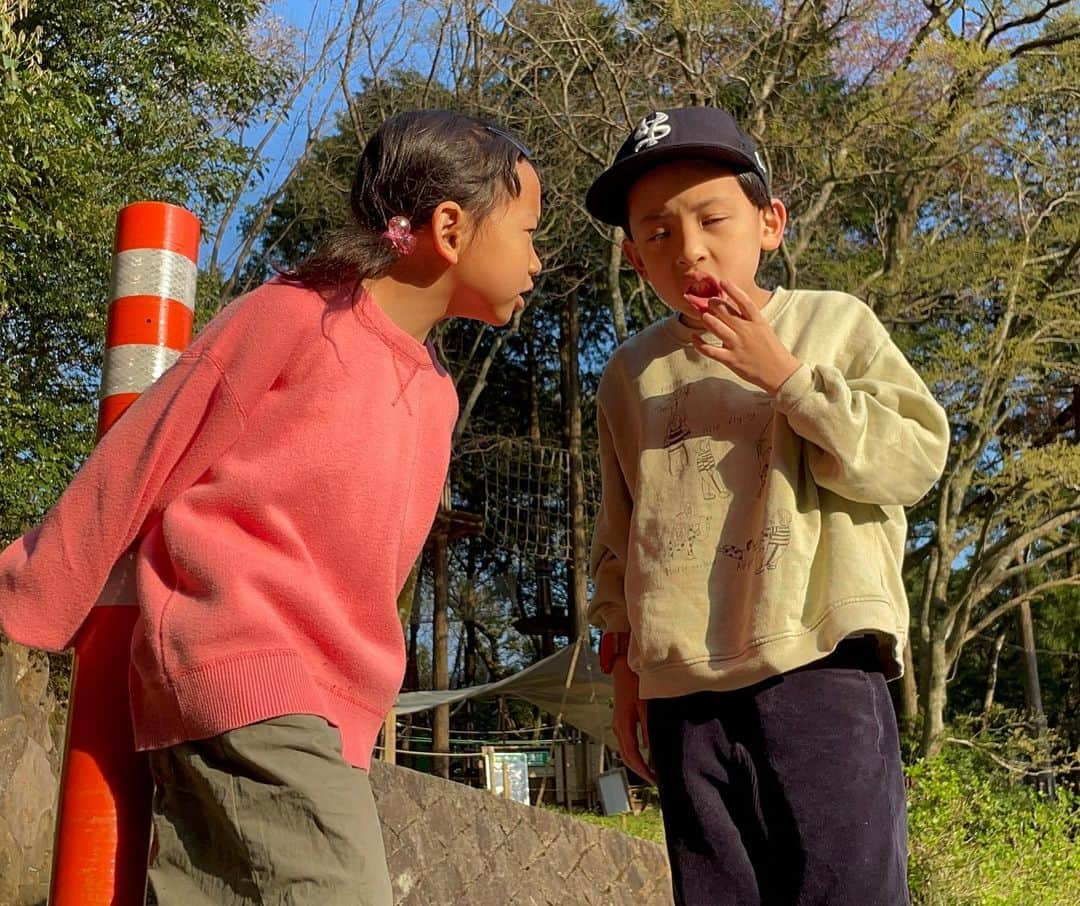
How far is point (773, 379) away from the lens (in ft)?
4.76

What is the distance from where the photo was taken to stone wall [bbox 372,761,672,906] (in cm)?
319

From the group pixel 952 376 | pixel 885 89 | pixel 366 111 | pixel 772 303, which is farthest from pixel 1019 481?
pixel 772 303

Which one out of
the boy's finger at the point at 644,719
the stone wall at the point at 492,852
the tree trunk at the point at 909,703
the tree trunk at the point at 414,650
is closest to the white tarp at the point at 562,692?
the tree trunk at the point at 909,703

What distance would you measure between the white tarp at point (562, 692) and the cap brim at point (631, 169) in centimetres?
1021

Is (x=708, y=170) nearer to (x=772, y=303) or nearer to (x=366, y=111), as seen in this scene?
(x=772, y=303)

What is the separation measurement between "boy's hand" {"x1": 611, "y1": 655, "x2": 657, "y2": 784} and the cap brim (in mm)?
678

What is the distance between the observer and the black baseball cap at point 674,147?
5.28 ft

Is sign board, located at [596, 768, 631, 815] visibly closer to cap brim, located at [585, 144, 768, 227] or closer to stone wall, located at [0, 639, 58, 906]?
stone wall, located at [0, 639, 58, 906]

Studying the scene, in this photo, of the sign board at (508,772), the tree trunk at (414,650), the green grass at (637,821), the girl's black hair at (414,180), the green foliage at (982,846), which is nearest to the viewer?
the girl's black hair at (414,180)

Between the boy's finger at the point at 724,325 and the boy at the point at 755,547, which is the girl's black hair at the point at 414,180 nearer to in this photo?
the boy at the point at 755,547

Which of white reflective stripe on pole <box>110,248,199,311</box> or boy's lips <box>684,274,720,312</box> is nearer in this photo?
boy's lips <box>684,274,720,312</box>

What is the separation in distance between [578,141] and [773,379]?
7.61 metres

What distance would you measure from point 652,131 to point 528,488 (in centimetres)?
1347

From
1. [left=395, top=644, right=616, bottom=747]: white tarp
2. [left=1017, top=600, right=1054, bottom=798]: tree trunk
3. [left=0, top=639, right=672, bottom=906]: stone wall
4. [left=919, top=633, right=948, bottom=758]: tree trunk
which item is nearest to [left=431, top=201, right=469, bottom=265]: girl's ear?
[left=0, top=639, right=672, bottom=906]: stone wall
